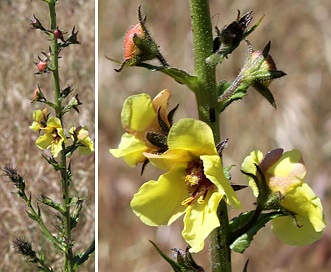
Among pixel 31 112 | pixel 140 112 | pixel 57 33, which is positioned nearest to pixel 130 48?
pixel 140 112

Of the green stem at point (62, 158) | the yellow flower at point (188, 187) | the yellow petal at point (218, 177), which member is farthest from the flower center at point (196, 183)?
the green stem at point (62, 158)

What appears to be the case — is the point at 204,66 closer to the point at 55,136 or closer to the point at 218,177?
the point at 218,177

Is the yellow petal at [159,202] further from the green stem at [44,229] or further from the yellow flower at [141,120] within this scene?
the green stem at [44,229]

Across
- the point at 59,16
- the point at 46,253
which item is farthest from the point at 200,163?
the point at 59,16

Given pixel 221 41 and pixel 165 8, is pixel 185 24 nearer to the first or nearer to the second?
pixel 165 8

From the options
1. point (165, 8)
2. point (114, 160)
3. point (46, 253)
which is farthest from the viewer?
point (165, 8)

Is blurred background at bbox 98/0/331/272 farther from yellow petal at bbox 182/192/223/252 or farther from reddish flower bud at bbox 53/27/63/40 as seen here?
yellow petal at bbox 182/192/223/252
